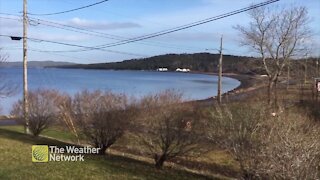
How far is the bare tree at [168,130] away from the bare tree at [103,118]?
1.62 meters

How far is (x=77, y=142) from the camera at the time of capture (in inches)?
857

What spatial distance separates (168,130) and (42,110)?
1140cm

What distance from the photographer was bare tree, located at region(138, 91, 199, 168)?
51.1 feet

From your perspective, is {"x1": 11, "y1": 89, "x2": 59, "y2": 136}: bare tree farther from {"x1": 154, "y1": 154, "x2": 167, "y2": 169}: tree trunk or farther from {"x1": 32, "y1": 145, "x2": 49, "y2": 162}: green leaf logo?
{"x1": 154, "y1": 154, "x2": 167, "y2": 169}: tree trunk

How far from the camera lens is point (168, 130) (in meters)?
15.7

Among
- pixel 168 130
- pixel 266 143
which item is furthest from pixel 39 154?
pixel 266 143

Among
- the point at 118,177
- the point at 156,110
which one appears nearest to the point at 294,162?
the point at 118,177

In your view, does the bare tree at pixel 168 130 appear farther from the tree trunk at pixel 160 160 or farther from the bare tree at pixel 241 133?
the bare tree at pixel 241 133

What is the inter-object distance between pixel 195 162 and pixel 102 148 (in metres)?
3.91

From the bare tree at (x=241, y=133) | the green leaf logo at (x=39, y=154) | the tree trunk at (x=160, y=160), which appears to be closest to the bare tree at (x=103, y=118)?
the tree trunk at (x=160, y=160)

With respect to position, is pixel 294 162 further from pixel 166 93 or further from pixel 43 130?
pixel 43 130

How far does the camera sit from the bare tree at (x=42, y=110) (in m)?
24.5

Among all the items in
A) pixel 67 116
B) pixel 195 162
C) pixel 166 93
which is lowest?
pixel 195 162

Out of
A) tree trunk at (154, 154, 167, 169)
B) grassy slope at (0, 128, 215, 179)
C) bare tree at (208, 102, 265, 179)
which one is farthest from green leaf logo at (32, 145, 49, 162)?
bare tree at (208, 102, 265, 179)
